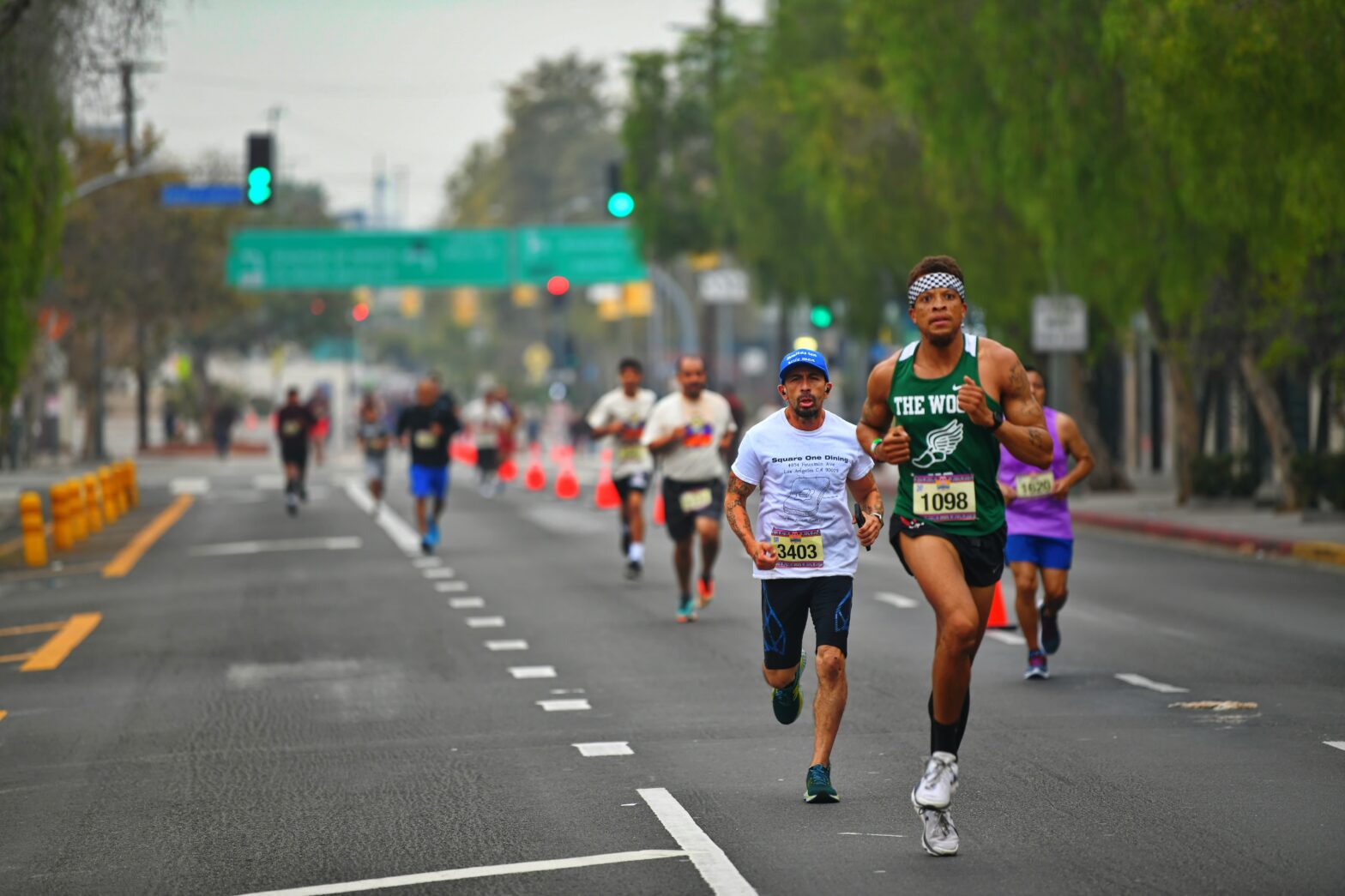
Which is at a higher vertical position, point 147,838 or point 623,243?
point 623,243

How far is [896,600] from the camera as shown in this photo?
59.1 feet

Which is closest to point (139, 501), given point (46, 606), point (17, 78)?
point (17, 78)

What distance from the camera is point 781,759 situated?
9781 mm

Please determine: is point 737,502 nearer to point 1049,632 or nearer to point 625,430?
point 1049,632

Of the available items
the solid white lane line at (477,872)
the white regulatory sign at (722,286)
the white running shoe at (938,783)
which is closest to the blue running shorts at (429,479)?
the solid white lane line at (477,872)

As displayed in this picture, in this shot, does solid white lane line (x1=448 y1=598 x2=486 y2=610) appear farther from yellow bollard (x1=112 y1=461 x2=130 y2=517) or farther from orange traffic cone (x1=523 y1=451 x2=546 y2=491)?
orange traffic cone (x1=523 y1=451 x2=546 y2=491)

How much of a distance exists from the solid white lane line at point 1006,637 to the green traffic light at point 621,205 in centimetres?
1686

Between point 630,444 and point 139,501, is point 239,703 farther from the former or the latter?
point 139,501

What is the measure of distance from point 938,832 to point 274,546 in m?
19.4

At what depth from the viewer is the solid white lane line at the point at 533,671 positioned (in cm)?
1329

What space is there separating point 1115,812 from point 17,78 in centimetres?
1803

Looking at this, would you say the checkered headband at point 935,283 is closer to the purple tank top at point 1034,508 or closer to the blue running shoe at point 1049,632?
the purple tank top at point 1034,508

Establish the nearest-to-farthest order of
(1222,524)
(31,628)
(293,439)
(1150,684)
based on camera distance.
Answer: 1. (1150,684)
2. (31,628)
3. (1222,524)
4. (293,439)

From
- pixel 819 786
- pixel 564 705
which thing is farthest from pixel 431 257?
pixel 819 786
